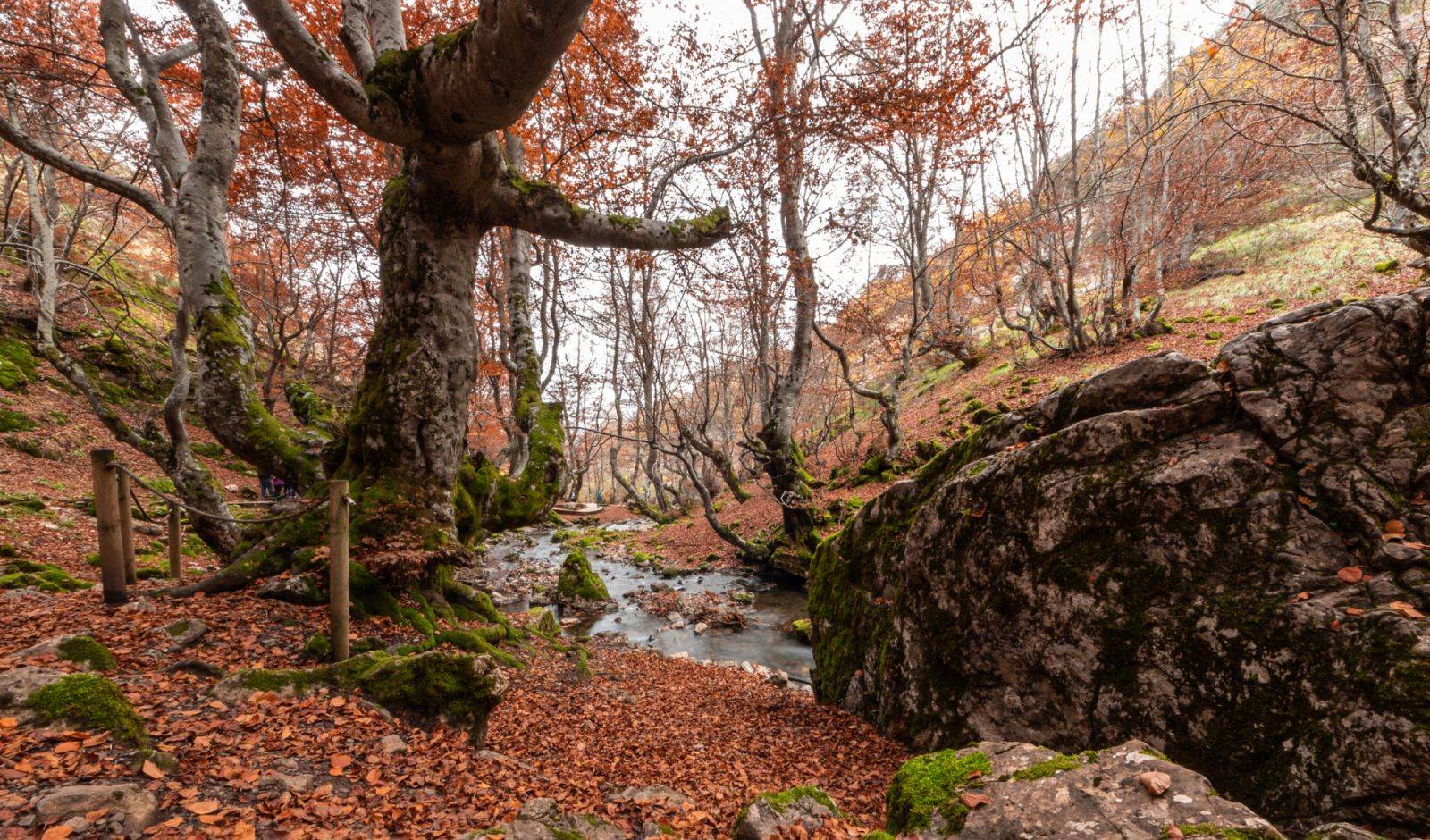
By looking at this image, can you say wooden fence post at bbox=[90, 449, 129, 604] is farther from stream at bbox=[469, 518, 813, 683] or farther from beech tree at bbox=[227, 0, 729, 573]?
stream at bbox=[469, 518, 813, 683]

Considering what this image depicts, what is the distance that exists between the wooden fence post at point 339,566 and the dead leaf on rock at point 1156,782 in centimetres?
535

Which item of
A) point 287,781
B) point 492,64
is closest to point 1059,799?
point 287,781

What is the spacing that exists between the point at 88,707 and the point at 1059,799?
16.1ft

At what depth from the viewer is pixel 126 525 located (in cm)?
498

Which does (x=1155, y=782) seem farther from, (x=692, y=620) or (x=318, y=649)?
(x=692, y=620)

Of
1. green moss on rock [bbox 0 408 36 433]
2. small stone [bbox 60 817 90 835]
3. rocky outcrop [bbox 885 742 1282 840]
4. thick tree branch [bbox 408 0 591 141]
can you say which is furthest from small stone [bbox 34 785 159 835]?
green moss on rock [bbox 0 408 36 433]

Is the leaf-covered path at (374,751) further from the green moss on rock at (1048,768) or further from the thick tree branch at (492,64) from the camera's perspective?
the thick tree branch at (492,64)

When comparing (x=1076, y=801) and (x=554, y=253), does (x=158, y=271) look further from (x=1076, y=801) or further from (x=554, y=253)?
(x=1076, y=801)

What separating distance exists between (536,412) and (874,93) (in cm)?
691

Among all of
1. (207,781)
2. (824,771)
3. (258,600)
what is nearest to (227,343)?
(258,600)

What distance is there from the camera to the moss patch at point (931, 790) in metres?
2.61

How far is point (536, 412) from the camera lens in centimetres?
853

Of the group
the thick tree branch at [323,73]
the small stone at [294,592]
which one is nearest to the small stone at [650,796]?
the small stone at [294,592]

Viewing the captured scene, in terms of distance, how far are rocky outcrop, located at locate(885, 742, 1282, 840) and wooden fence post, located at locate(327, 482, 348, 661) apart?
173 inches
